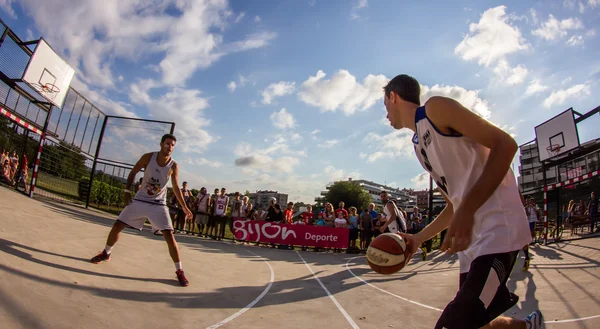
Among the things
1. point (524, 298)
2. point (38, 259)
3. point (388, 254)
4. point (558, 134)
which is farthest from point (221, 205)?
point (558, 134)

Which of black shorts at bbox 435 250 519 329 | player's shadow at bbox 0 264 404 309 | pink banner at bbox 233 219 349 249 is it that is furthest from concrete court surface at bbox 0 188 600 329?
pink banner at bbox 233 219 349 249

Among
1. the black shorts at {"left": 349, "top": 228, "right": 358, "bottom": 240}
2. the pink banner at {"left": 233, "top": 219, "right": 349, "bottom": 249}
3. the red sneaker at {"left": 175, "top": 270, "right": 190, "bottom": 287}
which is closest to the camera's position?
the red sneaker at {"left": 175, "top": 270, "right": 190, "bottom": 287}

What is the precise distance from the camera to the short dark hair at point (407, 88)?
85.2 inches

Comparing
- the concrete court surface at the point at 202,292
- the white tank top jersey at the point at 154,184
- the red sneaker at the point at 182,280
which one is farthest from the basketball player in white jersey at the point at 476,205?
the white tank top jersey at the point at 154,184

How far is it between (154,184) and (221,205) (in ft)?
29.6

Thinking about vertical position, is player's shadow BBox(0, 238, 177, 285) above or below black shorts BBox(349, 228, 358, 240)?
below

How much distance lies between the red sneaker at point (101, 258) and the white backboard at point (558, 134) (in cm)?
1931

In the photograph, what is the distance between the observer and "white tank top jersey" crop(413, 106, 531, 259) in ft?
5.66

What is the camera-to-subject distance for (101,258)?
4.76 metres

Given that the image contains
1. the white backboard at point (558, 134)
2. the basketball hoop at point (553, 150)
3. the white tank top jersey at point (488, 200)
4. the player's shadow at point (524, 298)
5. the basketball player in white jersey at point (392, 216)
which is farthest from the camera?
the basketball hoop at point (553, 150)

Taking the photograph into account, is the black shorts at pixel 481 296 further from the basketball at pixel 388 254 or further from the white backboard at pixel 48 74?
the white backboard at pixel 48 74

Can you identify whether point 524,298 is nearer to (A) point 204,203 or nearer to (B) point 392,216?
(B) point 392,216

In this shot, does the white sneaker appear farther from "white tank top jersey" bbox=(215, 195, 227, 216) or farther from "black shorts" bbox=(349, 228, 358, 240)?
"white tank top jersey" bbox=(215, 195, 227, 216)

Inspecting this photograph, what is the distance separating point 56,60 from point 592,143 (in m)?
24.9
